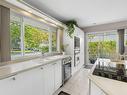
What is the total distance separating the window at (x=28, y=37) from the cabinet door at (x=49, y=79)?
81 cm

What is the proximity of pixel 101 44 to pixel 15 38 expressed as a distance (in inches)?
196

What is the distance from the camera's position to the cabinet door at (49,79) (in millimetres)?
2293

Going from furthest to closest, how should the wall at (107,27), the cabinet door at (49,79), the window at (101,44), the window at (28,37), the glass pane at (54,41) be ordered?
1. the window at (101,44)
2. the wall at (107,27)
3. the glass pane at (54,41)
4. the window at (28,37)
5. the cabinet door at (49,79)

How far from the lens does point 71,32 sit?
14.0 feet

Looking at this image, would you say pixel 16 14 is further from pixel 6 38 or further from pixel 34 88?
pixel 34 88

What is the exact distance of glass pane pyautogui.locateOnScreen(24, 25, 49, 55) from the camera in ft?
9.60

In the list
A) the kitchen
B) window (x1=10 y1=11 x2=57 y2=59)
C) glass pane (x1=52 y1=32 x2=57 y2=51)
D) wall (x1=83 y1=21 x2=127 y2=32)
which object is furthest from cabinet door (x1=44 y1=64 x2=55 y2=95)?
wall (x1=83 y1=21 x2=127 y2=32)

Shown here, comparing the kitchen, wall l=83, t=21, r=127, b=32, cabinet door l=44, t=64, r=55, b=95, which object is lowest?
cabinet door l=44, t=64, r=55, b=95

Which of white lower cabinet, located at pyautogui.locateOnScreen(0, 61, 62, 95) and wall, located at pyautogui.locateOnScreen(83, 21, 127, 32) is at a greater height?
wall, located at pyautogui.locateOnScreen(83, 21, 127, 32)

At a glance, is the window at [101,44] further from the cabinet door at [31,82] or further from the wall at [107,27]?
the cabinet door at [31,82]

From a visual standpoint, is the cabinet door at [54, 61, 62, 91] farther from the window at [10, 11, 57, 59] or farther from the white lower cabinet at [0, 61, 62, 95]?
the window at [10, 11, 57, 59]

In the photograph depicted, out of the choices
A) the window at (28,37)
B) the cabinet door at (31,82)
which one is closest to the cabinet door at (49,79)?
the cabinet door at (31,82)

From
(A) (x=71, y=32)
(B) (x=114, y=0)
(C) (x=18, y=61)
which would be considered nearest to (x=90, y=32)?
(A) (x=71, y=32)

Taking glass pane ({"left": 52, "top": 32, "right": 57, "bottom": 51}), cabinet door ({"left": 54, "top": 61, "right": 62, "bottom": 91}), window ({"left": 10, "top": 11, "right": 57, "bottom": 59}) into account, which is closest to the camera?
window ({"left": 10, "top": 11, "right": 57, "bottom": 59})
